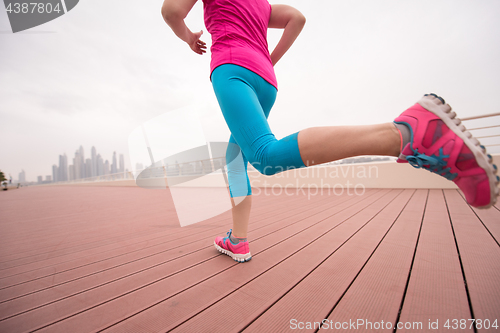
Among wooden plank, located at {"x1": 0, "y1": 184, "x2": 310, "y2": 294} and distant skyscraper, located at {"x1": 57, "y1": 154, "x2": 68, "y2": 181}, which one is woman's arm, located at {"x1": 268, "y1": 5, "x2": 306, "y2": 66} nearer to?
wooden plank, located at {"x1": 0, "y1": 184, "x2": 310, "y2": 294}

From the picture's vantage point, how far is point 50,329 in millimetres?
513

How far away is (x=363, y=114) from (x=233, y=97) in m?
13.4

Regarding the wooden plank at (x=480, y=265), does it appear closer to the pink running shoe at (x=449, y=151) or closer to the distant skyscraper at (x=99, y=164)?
the pink running shoe at (x=449, y=151)

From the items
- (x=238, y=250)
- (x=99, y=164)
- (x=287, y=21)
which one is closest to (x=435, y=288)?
(x=238, y=250)

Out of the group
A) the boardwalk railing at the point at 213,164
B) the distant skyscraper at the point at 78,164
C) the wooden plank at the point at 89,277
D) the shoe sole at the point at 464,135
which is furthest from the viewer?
the distant skyscraper at the point at 78,164

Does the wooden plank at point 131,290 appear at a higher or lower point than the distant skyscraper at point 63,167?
lower

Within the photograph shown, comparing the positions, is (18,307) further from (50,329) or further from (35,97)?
(35,97)

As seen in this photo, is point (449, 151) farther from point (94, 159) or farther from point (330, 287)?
point (94, 159)

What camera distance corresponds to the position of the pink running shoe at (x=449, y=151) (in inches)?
14.7

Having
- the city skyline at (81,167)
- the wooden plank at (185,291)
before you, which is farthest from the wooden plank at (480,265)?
the city skyline at (81,167)

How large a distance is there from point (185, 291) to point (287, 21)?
1226 mm

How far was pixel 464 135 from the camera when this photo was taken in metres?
0.39

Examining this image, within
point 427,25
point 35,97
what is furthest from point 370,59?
point 35,97

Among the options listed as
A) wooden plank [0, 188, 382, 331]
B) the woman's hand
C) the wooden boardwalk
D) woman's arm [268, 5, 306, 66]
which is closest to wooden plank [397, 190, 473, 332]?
the wooden boardwalk
